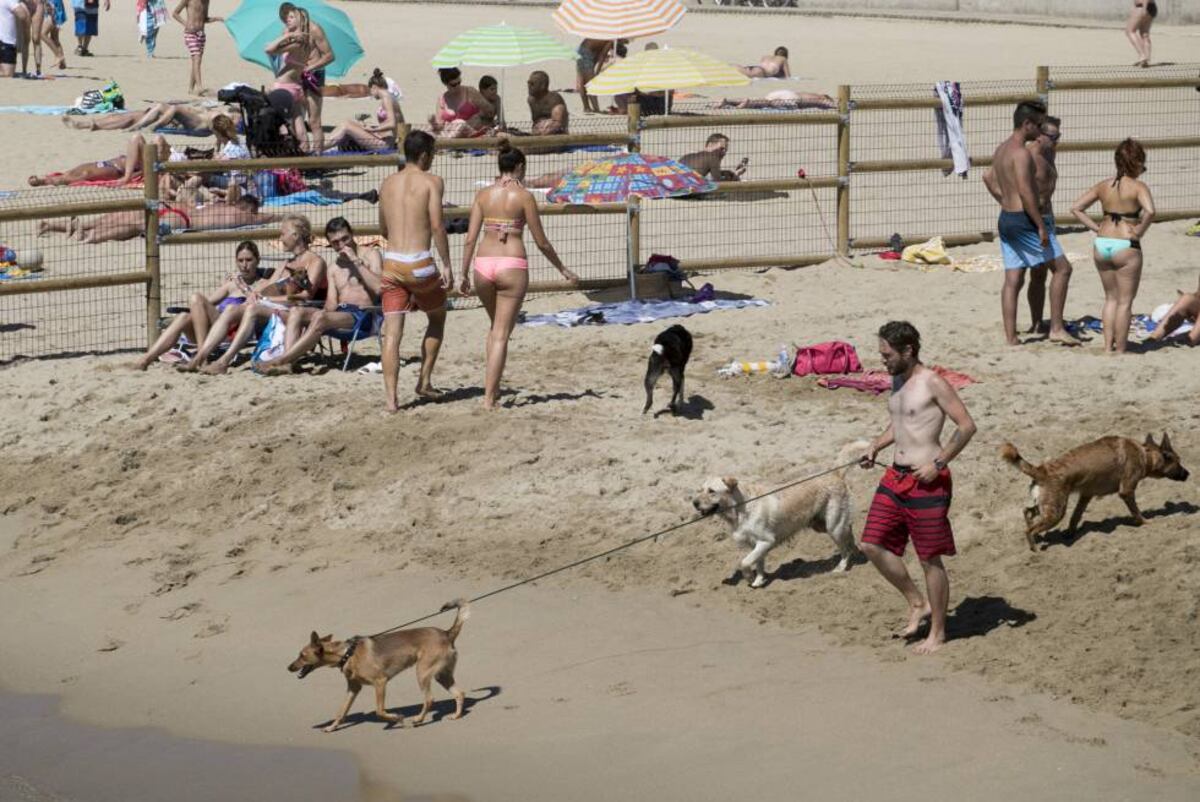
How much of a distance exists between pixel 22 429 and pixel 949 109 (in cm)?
813

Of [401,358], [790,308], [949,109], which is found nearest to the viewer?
[401,358]

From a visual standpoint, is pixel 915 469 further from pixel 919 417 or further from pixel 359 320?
pixel 359 320

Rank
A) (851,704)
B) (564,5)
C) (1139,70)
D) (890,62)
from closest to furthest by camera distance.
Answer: (851,704)
(564,5)
(1139,70)
(890,62)

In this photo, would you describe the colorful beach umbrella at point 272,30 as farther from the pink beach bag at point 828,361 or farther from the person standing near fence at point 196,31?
the pink beach bag at point 828,361

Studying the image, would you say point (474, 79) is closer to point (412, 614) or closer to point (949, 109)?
point (949, 109)

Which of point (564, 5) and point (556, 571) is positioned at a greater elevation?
point (564, 5)

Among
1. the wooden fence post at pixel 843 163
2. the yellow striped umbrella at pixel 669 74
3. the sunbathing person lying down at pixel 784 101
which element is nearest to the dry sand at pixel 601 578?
the wooden fence post at pixel 843 163

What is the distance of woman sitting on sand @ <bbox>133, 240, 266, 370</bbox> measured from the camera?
499 inches

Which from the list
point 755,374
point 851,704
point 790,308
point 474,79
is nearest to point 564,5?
point 474,79

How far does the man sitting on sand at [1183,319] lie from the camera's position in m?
12.6

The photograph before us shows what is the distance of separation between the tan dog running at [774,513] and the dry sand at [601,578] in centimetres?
18

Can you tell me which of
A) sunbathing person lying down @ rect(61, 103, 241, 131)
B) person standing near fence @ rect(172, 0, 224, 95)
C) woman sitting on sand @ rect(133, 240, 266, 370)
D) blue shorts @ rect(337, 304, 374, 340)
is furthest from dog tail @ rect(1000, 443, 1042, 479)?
person standing near fence @ rect(172, 0, 224, 95)

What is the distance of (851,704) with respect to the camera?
767 cm

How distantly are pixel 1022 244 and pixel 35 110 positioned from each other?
1387 centimetres
